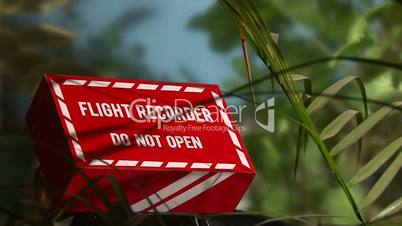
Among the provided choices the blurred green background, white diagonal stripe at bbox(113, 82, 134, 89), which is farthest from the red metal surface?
the blurred green background

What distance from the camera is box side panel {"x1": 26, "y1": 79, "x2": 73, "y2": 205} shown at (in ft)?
1.41

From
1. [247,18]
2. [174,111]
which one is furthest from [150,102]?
[247,18]

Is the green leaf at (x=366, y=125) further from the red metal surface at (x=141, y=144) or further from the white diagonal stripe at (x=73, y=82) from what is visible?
the white diagonal stripe at (x=73, y=82)

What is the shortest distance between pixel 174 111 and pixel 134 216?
5.8 inches

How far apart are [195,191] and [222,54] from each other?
1.35 meters

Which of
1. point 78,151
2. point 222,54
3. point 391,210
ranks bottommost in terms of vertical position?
point 391,210

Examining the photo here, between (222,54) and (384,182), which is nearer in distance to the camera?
(384,182)

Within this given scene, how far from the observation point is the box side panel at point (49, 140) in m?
0.43

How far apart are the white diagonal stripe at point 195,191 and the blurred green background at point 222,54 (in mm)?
1175

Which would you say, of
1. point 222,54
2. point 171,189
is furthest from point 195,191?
point 222,54

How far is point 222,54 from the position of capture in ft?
5.83

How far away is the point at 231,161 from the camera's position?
45 centimetres

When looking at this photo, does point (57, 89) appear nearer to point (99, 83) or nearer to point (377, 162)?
point (99, 83)

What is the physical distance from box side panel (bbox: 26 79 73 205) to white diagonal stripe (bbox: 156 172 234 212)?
6 cm
